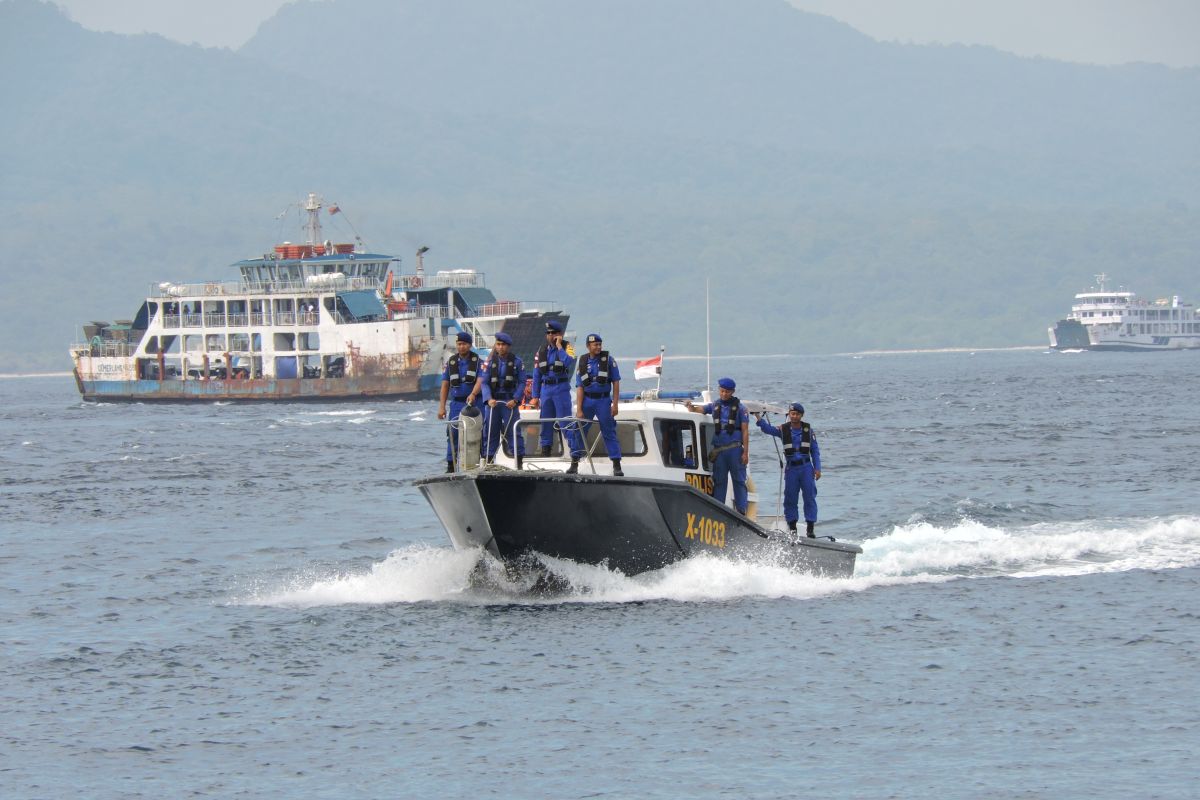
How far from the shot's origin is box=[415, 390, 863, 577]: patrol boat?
2256cm

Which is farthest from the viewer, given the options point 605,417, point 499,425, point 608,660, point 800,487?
point 800,487

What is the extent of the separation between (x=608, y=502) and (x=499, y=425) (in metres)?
1.96

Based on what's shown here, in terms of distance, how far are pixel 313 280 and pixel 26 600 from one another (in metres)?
71.5

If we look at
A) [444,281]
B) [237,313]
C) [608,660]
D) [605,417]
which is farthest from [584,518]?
[237,313]

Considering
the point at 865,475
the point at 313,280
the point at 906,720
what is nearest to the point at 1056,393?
the point at 313,280

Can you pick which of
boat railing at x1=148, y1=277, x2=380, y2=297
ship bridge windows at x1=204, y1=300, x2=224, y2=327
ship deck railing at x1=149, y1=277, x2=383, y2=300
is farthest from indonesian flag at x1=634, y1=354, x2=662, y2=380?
ship bridge windows at x1=204, y1=300, x2=224, y2=327

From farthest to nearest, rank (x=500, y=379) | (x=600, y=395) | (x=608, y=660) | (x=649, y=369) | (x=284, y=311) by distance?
(x=284, y=311), (x=649, y=369), (x=500, y=379), (x=600, y=395), (x=608, y=660)

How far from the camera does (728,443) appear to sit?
24281mm

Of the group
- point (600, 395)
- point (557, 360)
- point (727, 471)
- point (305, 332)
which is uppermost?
point (305, 332)

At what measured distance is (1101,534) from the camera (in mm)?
30547

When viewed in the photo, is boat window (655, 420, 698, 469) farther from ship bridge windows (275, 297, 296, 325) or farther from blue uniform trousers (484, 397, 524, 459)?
ship bridge windows (275, 297, 296, 325)

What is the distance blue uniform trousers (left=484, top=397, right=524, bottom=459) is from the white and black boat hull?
88 cm

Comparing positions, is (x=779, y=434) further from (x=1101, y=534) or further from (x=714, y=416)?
(x=1101, y=534)

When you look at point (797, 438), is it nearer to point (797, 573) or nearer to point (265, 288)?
point (797, 573)
